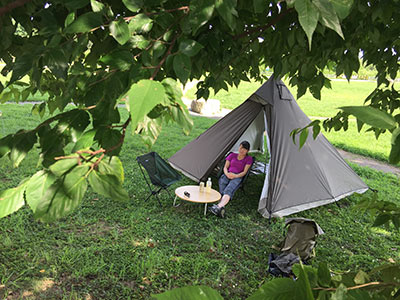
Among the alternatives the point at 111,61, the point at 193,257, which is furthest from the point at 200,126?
the point at 111,61

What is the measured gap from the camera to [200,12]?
0.70 m

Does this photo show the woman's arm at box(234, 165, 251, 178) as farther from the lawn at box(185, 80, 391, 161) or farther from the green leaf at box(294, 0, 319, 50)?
the green leaf at box(294, 0, 319, 50)

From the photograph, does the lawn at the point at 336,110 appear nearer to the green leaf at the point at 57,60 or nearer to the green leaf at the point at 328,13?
the green leaf at the point at 328,13

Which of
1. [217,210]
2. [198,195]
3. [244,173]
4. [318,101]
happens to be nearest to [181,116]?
[217,210]

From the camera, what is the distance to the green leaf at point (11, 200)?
20.6 inches

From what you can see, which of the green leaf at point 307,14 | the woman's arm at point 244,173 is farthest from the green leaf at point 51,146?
the woman's arm at point 244,173

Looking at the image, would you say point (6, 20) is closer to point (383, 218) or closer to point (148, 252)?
point (383, 218)

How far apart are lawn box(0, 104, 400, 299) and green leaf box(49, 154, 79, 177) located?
2853 millimetres

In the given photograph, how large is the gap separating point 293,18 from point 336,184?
14.4 ft

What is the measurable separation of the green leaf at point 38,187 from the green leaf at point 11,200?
0.08 ft

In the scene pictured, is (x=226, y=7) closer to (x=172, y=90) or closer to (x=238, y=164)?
(x=172, y=90)

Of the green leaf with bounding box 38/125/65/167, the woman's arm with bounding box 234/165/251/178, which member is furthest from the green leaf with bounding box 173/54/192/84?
the woman's arm with bounding box 234/165/251/178

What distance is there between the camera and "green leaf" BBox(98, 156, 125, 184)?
54cm

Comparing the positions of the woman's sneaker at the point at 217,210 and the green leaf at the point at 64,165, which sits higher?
the green leaf at the point at 64,165
